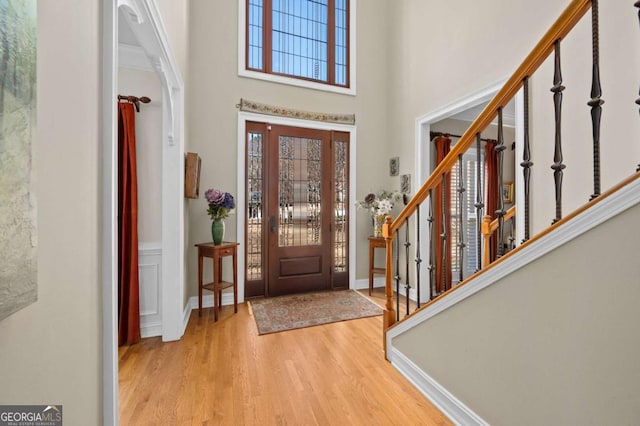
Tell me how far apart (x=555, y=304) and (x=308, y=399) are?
152 cm

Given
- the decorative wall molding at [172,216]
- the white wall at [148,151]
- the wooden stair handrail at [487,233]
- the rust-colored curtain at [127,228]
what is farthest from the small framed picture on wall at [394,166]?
the rust-colored curtain at [127,228]

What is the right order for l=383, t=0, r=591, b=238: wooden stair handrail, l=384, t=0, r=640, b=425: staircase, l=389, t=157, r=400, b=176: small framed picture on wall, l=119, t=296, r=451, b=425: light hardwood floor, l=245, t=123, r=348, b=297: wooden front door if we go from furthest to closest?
l=389, t=157, r=400, b=176: small framed picture on wall
l=245, t=123, r=348, b=297: wooden front door
l=119, t=296, r=451, b=425: light hardwood floor
l=383, t=0, r=591, b=238: wooden stair handrail
l=384, t=0, r=640, b=425: staircase

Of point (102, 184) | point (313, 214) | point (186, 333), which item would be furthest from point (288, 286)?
point (102, 184)

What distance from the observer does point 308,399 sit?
72.2 inches

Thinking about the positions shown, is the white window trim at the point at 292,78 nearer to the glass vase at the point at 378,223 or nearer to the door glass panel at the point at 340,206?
the door glass panel at the point at 340,206

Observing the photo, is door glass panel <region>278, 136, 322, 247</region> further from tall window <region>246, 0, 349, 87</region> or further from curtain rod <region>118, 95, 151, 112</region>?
curtain rod <region>118, 95, 151, 112</region>

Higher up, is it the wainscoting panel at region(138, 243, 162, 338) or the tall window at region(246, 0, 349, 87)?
the tall window at region(246, 0, 349, 87)

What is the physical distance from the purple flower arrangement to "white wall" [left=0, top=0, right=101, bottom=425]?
2.07 metres

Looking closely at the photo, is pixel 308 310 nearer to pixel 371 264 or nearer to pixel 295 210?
pixel 371 264

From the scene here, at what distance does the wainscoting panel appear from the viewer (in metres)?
2.62

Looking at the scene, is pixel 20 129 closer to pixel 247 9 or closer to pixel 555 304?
pixel 555 304

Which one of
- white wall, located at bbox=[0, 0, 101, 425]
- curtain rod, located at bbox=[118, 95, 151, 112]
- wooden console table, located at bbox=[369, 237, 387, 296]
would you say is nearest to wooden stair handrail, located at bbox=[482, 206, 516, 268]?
wooden console table, located at bbox=[369, 237, 387, 296]

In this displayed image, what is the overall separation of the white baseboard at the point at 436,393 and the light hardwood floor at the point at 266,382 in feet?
0.15

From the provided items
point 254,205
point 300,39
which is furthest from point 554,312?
point 300,39
